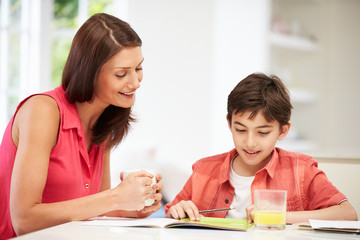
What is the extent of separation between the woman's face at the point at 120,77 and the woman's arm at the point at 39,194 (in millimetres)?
263

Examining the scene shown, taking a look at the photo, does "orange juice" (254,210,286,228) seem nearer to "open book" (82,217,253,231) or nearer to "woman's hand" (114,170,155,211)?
"open book" (82,217,253,231)

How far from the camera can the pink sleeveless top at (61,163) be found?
1567mm

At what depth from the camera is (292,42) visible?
14.0 ft

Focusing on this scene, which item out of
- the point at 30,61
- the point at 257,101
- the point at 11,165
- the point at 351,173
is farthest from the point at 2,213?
the point at 30,61

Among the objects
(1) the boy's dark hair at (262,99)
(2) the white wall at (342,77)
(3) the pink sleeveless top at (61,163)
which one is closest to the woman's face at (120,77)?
(3) the pink sleeveless top at (61,163)

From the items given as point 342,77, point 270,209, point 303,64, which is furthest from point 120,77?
point 342,77

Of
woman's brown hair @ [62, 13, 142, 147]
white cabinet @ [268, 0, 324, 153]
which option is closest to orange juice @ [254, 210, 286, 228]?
woman's brown hair @ [62, 13, 142, 147]

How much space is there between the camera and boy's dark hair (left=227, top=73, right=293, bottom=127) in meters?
1.67

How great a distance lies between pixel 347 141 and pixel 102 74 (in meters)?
3.88

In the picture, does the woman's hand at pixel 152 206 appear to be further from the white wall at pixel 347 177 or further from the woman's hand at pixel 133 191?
the white wall at pixel 347 177

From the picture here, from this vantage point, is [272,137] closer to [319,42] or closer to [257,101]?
[257,101]

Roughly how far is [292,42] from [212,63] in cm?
76

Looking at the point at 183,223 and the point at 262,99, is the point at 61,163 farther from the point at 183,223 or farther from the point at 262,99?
the point at 262,99

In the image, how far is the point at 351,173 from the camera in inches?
69.5
